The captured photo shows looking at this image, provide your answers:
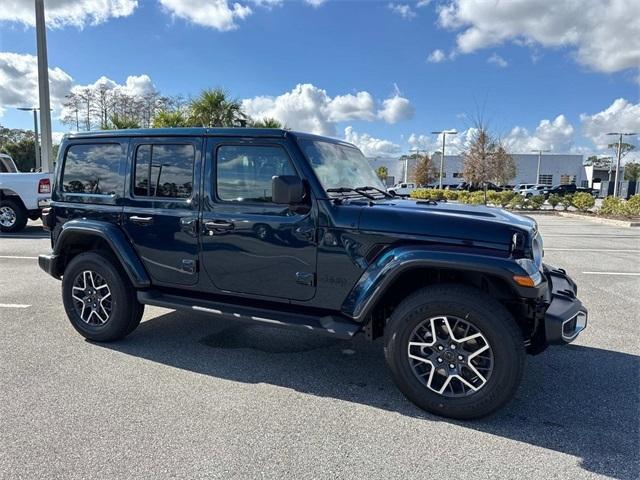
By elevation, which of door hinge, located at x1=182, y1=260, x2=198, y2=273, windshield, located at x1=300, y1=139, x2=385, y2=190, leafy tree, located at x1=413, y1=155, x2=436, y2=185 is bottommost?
door hinge, located at x1=182, y1=260, x2=198, y2=273

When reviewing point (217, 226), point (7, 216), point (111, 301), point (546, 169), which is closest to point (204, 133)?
point (217, 226)

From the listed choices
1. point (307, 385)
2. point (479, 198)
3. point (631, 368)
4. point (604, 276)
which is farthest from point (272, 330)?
point (479, 198)

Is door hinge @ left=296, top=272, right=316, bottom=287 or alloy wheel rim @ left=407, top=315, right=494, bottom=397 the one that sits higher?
door hinge @ left=296, top=272, right=316, bottom=287

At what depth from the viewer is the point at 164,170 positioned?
4.12 m

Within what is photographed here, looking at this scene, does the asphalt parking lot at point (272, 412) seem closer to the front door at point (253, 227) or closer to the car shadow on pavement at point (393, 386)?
the car shadow on pavement at point (393, 386)

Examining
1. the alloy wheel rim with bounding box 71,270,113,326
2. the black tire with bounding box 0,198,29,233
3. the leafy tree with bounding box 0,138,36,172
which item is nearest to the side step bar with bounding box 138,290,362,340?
the alloy wheel rim with bounding box 71,270,113,326

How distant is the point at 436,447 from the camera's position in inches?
110

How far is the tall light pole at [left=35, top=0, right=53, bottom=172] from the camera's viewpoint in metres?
14.9

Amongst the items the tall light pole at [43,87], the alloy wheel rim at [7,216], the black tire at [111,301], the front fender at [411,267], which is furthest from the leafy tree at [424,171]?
the front fender at [411,267]

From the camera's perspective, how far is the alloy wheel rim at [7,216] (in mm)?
11852

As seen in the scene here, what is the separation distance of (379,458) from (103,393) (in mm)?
2069

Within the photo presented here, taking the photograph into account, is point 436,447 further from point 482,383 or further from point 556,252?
point 556,252

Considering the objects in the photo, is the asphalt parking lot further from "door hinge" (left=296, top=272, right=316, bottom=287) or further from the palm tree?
the palm tree

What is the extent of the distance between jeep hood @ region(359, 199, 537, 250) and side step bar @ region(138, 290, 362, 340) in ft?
2.46
